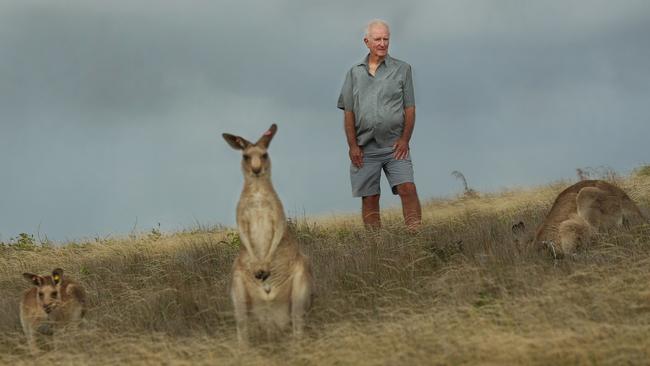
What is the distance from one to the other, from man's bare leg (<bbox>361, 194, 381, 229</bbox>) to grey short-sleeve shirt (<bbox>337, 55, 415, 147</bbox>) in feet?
3.30

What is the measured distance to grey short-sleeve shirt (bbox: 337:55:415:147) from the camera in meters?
13.4

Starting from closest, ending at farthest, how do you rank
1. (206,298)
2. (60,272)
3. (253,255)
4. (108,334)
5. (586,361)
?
1. (586,361)
2. (253,255)
3. (108,334)
4. (60,272)
5. (206,298)

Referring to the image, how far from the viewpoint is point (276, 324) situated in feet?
26.6

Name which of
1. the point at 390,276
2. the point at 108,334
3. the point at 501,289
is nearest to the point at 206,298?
the point at 108,334

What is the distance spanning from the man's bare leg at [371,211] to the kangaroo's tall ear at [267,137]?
19.9 feet

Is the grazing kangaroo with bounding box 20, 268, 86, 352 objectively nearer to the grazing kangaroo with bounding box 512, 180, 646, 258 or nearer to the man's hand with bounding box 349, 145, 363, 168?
the man's hand with bounding box 349, 145, 363, 168

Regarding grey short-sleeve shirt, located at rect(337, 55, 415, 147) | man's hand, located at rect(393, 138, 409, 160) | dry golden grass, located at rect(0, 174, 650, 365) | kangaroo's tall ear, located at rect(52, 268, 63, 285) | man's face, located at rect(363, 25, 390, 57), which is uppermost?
man's face, located at rect(363, 25, 390, 57)

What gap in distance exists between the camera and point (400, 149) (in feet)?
44.2

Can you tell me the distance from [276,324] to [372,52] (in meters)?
6.64

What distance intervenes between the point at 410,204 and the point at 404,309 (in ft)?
16.7

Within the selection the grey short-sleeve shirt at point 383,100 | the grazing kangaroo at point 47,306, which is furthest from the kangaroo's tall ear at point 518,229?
the grazing kangaroo at point 47,306

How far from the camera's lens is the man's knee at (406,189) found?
13.7 m

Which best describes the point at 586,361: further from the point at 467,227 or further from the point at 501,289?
the point at 467,227

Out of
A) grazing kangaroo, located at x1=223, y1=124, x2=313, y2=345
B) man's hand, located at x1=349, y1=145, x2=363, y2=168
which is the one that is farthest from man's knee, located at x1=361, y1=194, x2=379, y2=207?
grazing kangaroo, located at x1=223, y1=124, x2=313, y2=345
